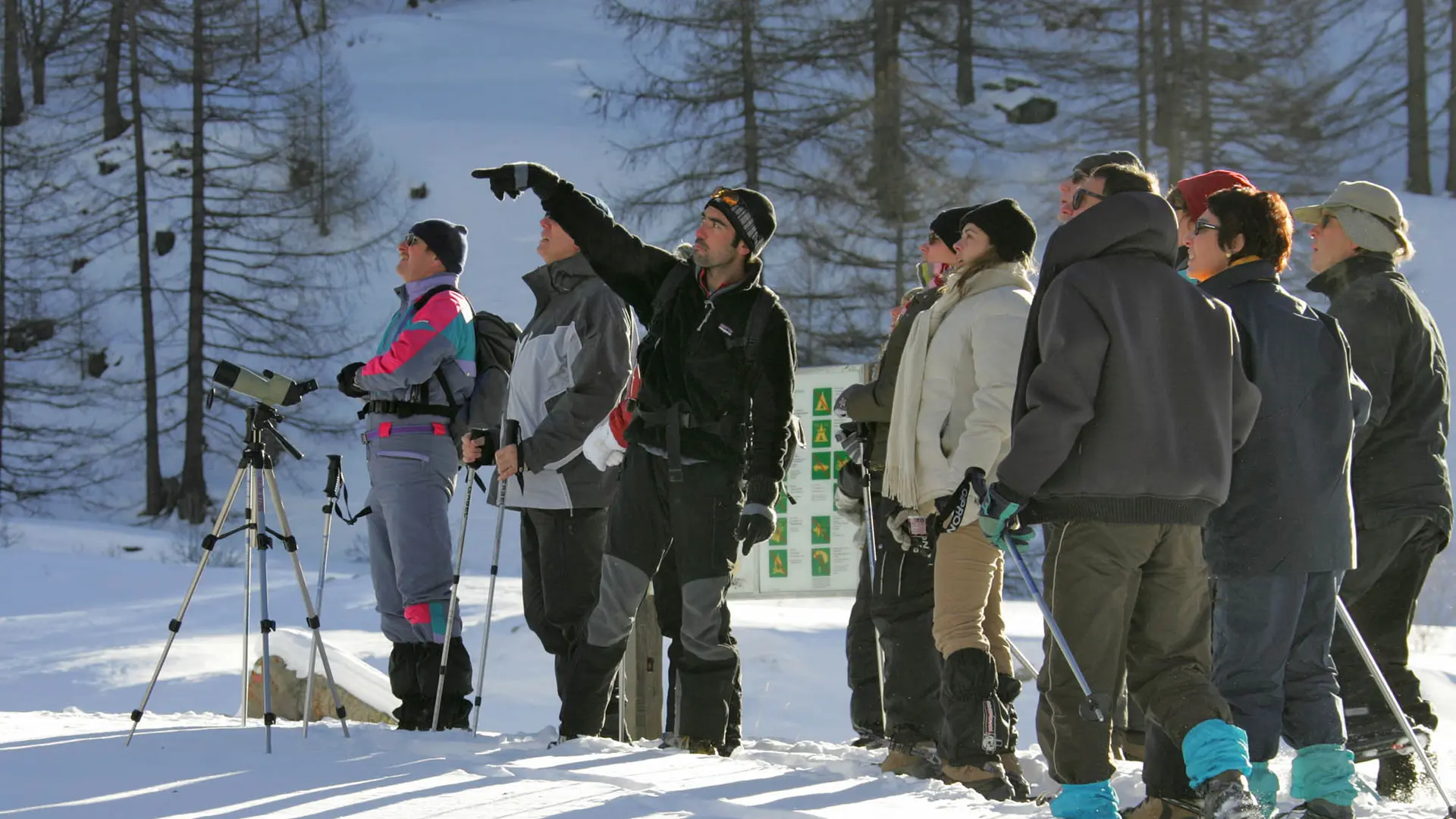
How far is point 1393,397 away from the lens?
18.0 ft

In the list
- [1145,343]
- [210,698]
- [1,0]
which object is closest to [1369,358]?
[1145,343]

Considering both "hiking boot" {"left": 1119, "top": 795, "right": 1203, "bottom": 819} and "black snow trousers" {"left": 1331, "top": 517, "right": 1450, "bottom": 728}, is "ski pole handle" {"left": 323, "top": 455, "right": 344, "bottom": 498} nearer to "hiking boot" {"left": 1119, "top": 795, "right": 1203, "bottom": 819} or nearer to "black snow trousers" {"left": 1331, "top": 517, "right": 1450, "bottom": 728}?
"hiking boot" {"left": 1119, "top": 795, "right": 1203, "bottom": 819}

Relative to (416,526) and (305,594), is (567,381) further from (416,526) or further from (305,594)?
(305,594)

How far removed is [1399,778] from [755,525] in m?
2.49

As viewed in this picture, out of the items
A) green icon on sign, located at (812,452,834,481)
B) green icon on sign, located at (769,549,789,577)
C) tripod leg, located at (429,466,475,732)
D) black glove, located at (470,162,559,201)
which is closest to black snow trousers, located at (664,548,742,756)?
tripod leg, located at (429,466,475,732)

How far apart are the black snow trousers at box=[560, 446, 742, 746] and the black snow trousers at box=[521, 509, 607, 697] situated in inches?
20.3

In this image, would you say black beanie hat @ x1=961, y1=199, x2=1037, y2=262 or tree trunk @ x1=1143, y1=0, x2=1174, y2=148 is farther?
tree trunk @ x1=1143, y1=0, x2=1174, y2=148

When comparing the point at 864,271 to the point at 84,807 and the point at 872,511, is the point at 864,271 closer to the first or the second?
the point at 872,511

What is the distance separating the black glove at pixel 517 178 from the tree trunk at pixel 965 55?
2795 centimetres

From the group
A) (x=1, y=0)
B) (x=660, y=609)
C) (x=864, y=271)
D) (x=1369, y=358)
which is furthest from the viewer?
(x=1, y=0)

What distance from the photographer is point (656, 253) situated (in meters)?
5.59

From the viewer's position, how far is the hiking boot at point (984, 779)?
4891 mm

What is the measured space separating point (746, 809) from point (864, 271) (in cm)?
2446

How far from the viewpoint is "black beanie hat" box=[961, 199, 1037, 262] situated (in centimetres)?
525
